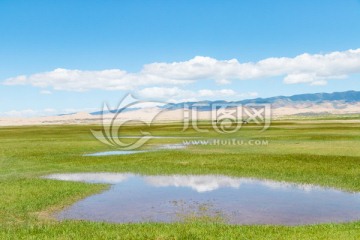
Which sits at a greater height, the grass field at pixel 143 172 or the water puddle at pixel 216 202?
the grass field at pixel 143 172

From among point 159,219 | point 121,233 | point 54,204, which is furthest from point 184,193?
point 121,233

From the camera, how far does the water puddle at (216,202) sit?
22.0 meters

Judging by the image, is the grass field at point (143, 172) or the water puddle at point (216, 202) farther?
the water puddle at point (216, 202)

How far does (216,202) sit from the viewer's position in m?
25.9

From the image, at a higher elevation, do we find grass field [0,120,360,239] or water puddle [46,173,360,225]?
grass field [0,120,360,239]

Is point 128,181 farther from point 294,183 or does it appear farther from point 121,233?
point 121,233

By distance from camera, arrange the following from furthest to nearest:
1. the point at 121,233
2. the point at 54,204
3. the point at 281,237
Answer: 1. the point at 54,204
2. the point at 121,233
3. the point at 281,237

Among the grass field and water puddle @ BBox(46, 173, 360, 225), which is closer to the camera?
the grass field

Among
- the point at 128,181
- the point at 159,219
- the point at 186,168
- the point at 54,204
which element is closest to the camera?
the point at 159,219

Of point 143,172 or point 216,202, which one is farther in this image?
point 143,172

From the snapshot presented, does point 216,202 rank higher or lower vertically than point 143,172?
lower

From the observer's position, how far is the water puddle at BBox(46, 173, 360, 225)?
22.0m

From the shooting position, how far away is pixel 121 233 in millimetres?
17406

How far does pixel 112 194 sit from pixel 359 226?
A: 17665 mm
